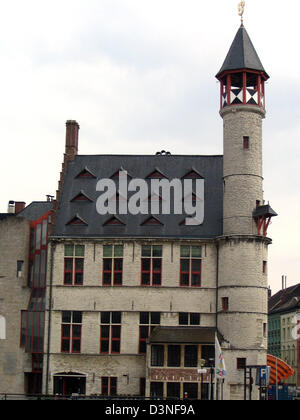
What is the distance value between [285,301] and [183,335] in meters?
56.5

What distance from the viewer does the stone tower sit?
48406 millimetres

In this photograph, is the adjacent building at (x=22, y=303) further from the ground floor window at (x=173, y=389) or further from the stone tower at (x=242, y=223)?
the stone tower at (x=242, y=223)

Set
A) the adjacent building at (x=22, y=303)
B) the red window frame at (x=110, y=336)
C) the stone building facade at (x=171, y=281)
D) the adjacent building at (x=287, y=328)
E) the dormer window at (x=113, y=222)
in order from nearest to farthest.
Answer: the stone building facade at (x=171, y=281) → the red window frame at (x=110, y=336) → the adjacent building at (x=22, y=303) → the dormer window at (x=113, y=222) → the adjacent building at (x=287, y=328)

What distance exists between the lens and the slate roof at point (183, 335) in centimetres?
4803

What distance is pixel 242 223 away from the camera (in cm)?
4972

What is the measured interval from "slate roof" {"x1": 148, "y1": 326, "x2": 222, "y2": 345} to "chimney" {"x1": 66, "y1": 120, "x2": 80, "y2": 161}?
15.3 m

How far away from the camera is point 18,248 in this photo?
53.0 m

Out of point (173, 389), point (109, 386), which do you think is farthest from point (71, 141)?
point (173, 389)

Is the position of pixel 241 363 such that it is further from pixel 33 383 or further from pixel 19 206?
pixel 19 206

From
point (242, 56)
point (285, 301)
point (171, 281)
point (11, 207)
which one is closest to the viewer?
point (171, 281)

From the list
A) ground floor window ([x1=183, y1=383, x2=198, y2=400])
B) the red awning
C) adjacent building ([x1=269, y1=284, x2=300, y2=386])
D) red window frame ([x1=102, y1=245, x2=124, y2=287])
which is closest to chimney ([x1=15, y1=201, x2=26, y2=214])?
red window frame ([x1=102, y1=245, x2=124, y2=287])

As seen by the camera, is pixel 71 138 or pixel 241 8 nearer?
pixel 241 8

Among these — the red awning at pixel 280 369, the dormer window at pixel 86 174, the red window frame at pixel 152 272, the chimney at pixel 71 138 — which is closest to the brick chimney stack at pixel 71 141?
the chimney at pixel 71 138
